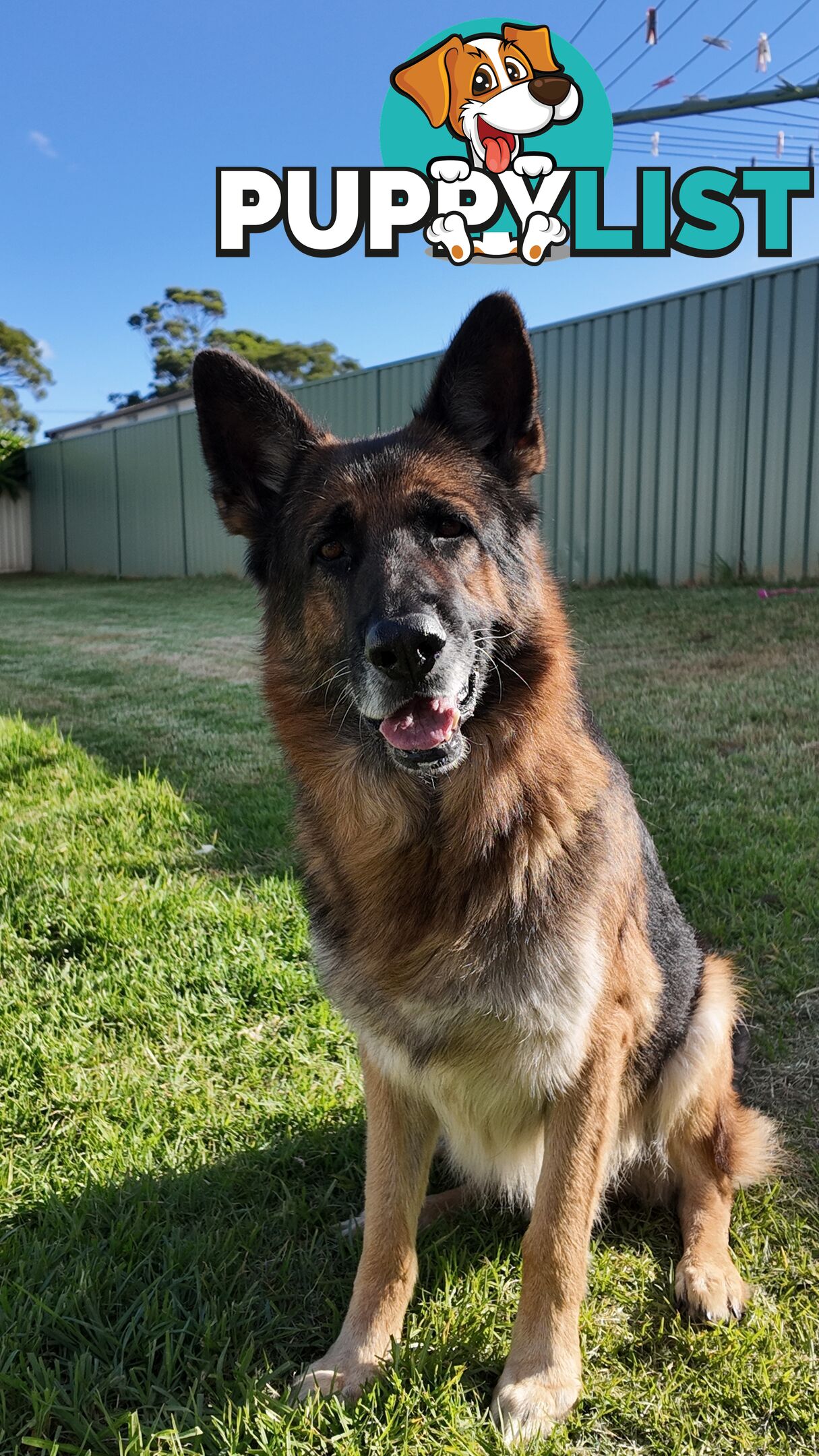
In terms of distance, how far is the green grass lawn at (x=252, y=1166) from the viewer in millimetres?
1739

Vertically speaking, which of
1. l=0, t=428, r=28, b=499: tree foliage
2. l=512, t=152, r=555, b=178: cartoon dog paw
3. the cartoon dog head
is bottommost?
l=0, t=428, r=28, b=499: tree foliage

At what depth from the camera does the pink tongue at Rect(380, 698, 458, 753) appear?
192 centimetres

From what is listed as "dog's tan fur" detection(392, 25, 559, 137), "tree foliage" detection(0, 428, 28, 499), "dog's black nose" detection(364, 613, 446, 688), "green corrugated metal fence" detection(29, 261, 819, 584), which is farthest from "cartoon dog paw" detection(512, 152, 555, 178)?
"tree foliage" detection(0, 428, 28, 499)

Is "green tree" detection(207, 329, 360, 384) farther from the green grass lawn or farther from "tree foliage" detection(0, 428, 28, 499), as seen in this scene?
the green grass lawn

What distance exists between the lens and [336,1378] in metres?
1.80

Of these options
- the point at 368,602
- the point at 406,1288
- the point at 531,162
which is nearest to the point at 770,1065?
the point at 406,1288

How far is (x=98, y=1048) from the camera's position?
111 inches

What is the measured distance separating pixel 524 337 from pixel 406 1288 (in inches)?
83.1

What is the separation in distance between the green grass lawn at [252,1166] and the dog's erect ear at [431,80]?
859cm

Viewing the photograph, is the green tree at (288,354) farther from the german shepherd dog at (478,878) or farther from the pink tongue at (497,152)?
the german shepherd dog at (478,878)

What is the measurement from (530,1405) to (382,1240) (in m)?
0.40

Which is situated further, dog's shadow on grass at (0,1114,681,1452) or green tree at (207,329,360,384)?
green tree at (207,329,360,384)

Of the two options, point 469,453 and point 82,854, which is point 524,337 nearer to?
point 469,453

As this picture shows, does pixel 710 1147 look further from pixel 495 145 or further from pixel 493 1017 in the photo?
pixel 495 145
